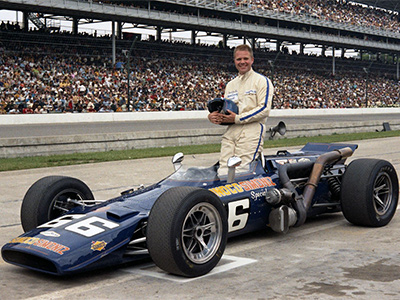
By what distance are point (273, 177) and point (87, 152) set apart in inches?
425

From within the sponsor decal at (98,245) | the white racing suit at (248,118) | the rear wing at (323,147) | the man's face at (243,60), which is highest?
the man's face at (243,60)

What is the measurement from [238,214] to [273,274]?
0.89 metres

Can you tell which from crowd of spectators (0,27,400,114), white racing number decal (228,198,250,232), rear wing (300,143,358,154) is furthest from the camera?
crowd of spectators (0,27,400,114)

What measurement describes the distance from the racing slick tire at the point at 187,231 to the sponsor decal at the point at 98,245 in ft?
1.14

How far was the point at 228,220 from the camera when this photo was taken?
523 cm

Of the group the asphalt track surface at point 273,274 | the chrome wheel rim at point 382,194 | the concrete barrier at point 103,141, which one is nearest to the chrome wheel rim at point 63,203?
the asphalt track surface at point 273,274

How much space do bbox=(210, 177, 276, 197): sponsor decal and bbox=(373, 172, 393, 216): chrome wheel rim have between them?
4.20 ft

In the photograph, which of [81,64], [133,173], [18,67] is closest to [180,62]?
[81,64]

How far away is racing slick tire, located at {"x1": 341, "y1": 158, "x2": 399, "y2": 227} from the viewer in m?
6.11

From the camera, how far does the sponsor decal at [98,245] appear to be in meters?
4.46

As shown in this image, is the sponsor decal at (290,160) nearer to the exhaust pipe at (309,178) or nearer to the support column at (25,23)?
the exhaust pipe at (309,178)

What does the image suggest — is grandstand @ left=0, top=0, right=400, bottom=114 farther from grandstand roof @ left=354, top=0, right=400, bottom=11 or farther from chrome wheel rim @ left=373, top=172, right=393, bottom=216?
chrome wheel rim @ left=373, top=172, right=393, bottom=216

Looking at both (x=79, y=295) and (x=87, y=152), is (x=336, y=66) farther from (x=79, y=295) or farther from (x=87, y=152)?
(x=79, y=295)

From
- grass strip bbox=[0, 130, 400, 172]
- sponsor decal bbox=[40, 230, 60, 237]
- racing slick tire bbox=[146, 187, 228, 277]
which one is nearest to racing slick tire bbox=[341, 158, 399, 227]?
racing slick tire bbox=[146, 187, 228, 277]
